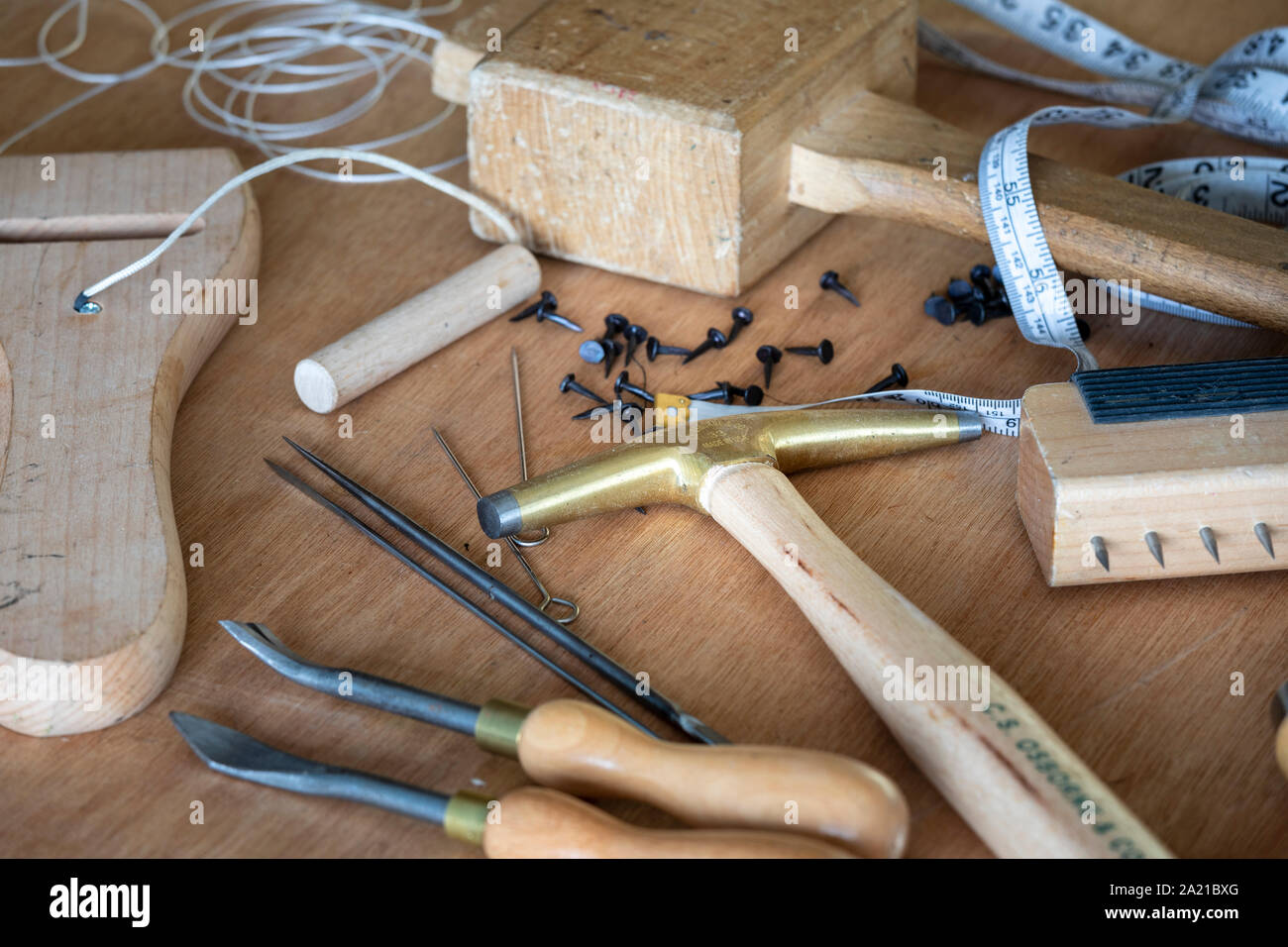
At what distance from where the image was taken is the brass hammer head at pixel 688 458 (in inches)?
41.7

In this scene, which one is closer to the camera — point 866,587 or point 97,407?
point 866,587

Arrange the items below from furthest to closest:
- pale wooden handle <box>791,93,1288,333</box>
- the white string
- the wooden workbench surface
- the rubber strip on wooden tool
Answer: the white string < pale wooden handle <box>791,93,1288,333</box> < the rubber strip on wooden tool < the wooden workbench surface

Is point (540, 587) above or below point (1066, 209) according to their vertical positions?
below

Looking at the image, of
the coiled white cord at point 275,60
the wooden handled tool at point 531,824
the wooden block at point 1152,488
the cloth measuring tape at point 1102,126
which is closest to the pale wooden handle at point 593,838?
the wooden handled tool at point 531,824

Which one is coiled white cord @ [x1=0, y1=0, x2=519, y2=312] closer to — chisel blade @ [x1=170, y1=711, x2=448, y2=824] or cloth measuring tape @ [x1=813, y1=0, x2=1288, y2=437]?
cloth measuring tape @ [x1=813, y1=0, x2=1288, y2=437]

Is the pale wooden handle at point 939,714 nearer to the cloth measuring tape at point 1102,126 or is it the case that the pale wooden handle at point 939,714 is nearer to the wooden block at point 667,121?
the cloth measuring tape at point 1102,126

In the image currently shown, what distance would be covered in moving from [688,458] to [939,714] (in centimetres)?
32

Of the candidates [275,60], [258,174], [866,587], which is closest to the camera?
[866,587]

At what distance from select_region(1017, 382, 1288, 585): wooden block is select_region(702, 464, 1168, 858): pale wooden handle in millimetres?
155

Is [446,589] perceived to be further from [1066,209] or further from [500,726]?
[1066,209]

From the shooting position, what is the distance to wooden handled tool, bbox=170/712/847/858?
768 mm

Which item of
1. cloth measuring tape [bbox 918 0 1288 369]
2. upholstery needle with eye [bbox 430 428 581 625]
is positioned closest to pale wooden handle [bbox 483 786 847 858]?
upholstery needle with eye [bbox 430 428 581 625]

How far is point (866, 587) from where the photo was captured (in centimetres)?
95

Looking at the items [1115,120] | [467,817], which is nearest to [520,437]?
[467,817]
